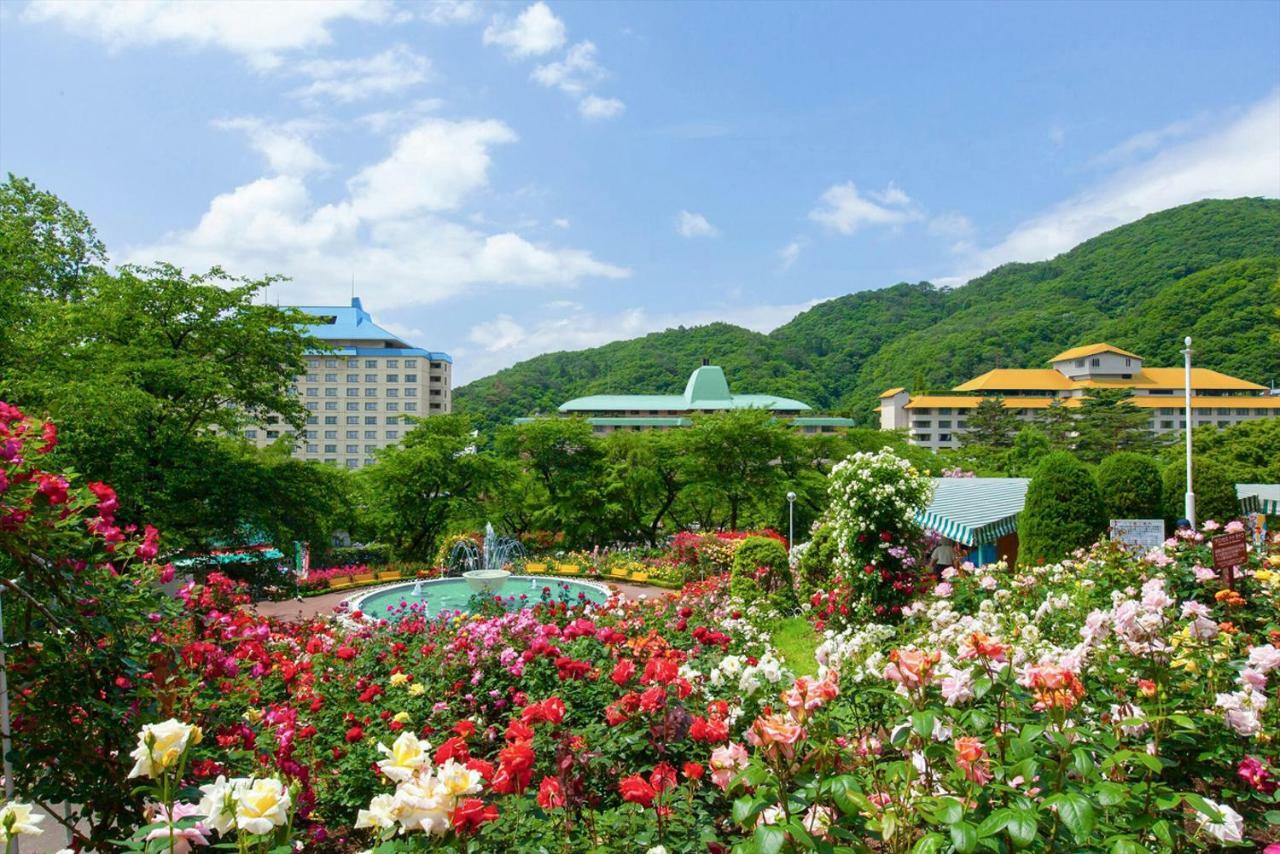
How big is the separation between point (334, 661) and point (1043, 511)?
9.23 meters

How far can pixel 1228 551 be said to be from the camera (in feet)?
13.1

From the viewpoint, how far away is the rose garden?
159 centimetres

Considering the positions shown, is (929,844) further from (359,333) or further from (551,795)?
(359,333)

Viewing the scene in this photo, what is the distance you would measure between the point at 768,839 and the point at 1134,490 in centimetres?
1248

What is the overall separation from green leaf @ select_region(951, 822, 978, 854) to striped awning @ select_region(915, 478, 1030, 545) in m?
7.19

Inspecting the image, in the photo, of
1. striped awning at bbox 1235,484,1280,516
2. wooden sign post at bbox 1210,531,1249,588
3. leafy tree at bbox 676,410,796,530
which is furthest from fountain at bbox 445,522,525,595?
striped awning at bbox 1235,484,1280,516

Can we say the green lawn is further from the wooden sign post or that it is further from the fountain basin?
the fountain basin

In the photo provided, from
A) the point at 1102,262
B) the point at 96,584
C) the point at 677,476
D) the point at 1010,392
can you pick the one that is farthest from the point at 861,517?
the point at 1102,262

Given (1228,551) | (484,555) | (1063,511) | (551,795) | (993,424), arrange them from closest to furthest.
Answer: (551,795)
(1228,551)
(1063,511)
(484,555)
(993,424)

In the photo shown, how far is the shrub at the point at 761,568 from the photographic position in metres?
11.3

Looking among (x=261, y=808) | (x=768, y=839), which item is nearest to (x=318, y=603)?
(x=261, y=808)

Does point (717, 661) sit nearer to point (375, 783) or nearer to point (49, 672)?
point (375, 783)

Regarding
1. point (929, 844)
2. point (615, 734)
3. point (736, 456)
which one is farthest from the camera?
point (736, 456)

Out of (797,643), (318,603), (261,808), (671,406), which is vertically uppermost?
(671,406)
